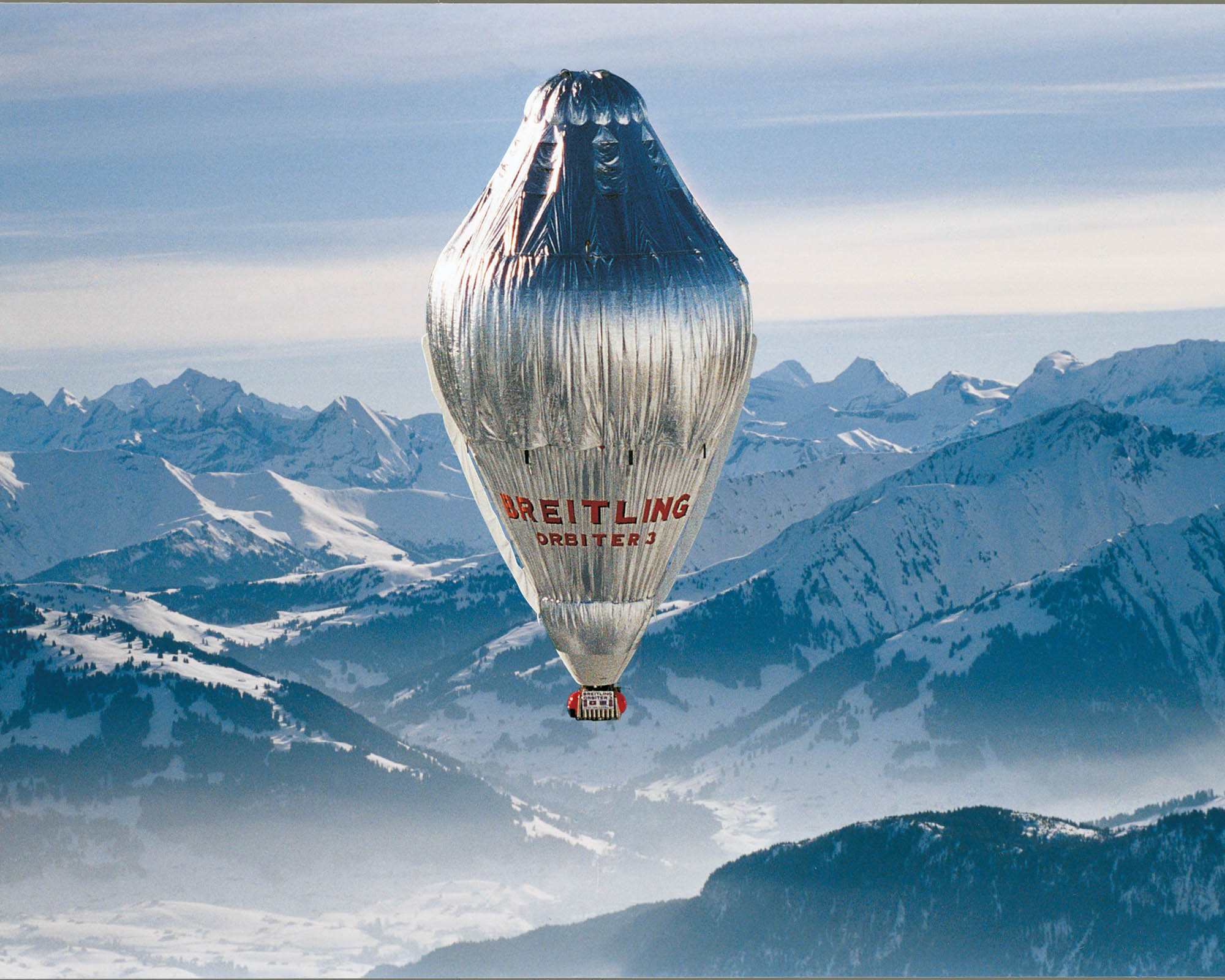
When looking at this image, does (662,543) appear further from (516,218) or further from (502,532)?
(516,218)

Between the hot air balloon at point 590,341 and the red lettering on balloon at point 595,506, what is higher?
the hot air balloon at point 590,341

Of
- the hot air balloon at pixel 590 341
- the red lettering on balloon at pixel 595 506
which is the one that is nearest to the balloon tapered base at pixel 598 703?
the hot air balloon at pixel 590 341

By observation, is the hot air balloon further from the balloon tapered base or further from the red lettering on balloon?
the balloon tapered base

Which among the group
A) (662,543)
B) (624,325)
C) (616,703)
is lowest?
(616,703)

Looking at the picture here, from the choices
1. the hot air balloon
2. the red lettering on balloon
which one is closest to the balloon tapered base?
the hot air balloon

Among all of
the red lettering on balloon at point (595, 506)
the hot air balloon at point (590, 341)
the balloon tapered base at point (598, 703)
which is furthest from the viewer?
the balloon tapered base at point (598, 703)

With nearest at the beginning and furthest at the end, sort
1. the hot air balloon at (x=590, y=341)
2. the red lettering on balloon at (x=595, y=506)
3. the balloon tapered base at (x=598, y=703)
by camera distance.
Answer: the hot air balloon at (x=590, y=341), the red lettering on balloon at (x=595, y=506), the balloon tapered base at (x=598, y=703)

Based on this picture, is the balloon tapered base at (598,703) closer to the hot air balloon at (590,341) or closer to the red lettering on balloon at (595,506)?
the hot air balloon at (590,341)

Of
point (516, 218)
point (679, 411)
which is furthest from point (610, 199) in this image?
point (679, 411)

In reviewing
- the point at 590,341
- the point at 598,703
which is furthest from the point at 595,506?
the point at 598,703
